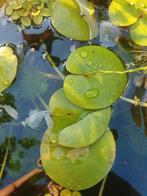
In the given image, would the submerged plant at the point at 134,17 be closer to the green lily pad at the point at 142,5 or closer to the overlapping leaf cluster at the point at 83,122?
the green lily pad at the point at 142,5

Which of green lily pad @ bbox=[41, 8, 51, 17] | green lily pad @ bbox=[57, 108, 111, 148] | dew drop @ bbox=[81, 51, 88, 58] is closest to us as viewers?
green lily pad @ bbox=[57, 108, 111, 148]

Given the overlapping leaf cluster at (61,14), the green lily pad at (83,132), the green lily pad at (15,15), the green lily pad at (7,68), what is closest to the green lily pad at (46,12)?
the overlapping leaf cluster at (61,14)

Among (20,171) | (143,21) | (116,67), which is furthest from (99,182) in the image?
(143,21)

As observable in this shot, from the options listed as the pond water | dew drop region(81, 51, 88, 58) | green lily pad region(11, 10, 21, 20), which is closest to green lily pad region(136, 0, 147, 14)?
the pond water

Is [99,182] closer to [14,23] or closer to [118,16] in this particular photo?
[118,16]

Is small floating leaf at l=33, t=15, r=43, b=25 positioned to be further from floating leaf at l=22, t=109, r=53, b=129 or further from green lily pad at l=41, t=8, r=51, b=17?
floating leaf at l=22, t=109, r=53, b=129

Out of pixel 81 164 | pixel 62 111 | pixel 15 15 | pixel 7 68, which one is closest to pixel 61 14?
pixel 15 15
